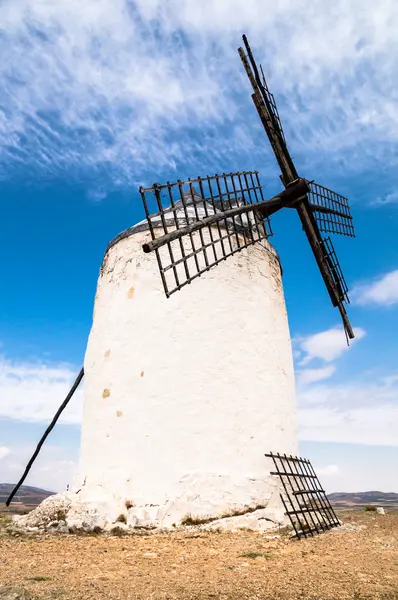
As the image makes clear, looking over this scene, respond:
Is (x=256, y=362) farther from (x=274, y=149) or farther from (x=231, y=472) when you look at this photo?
(x=274, y=149)

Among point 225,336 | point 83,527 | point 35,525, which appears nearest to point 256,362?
point 225,336

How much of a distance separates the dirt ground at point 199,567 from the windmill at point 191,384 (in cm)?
74

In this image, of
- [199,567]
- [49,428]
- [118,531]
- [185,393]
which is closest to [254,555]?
[199,567]

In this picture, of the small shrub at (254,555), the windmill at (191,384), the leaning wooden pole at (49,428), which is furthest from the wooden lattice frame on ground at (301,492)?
the leaning wooden pole at (49,428)

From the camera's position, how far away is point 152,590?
3.89m

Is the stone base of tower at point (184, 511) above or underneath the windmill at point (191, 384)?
underneath

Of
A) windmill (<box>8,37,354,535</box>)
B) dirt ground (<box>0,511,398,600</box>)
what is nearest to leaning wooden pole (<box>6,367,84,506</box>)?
windmill (<box>8,37,354,535</box>)

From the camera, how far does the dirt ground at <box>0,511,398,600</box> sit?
12.5ft

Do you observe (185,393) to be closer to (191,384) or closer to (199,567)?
(191,384)

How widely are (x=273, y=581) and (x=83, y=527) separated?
3702 mm

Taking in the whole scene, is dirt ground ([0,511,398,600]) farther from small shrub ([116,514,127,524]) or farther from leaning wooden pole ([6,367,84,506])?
leaning wooden pole ([6,367,84,506])

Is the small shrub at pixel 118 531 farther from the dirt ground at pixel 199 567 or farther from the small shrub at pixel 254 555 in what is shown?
the small shrub at pixel 254 555

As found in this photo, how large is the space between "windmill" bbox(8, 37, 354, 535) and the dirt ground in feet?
2.42

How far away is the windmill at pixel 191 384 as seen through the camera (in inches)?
281
